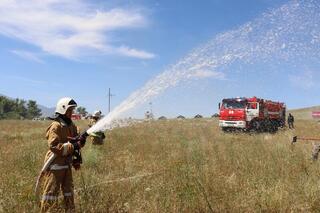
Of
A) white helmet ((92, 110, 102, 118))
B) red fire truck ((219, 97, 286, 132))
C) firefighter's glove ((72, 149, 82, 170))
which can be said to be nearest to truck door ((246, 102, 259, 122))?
red fire truck ((219, 97, 286, 132))

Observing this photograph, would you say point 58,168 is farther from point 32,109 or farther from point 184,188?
point 32,109

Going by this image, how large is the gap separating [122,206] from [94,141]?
5583 mm

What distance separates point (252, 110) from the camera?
32.3 meters

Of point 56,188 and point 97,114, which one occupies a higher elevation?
point 97,114

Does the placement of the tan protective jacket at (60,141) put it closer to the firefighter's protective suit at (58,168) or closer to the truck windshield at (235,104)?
the firefighter's protective suit at (58,168)

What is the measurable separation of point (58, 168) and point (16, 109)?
14547 cm

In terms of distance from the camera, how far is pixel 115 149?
16.4 meters

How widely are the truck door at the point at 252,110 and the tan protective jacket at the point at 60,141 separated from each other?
2578cm

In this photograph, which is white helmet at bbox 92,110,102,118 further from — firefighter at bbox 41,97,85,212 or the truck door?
the truck door

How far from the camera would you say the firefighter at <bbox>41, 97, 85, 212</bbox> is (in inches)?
248

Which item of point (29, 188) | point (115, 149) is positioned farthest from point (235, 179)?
point (115, 149)

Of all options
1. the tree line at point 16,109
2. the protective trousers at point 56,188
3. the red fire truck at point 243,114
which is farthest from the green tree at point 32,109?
the protective trousers at point 56,188

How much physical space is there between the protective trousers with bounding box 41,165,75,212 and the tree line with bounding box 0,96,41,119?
13580cm

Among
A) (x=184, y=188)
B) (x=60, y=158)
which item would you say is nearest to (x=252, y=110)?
(x=184, y=188)
